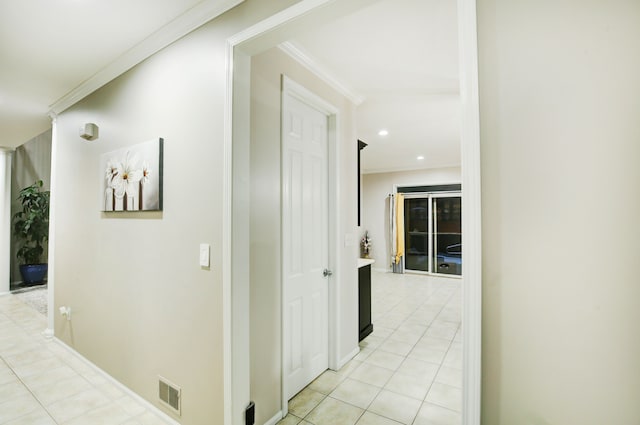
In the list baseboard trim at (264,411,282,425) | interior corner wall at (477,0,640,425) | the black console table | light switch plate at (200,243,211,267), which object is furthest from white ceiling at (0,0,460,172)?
baseboard trim at (264,411,282,425)

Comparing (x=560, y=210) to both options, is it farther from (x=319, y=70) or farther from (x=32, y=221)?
(x=32, y=221)

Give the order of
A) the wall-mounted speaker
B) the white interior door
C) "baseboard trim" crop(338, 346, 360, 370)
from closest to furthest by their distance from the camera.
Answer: the white interior door
the wall-mounted speaker
"baseboard trim" crop(338, 346, 360, 370)

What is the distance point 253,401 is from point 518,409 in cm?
142

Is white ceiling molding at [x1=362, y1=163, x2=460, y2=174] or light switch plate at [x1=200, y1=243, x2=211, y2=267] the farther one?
white ceiling molding at [x1=362, y1=163, x2=460, y2=174]

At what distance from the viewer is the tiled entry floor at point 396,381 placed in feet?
6.52

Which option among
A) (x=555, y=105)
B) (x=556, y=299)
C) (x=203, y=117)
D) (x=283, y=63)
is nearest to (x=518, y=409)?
(x=556, y=299)

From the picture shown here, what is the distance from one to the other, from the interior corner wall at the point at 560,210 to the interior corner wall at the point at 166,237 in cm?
116

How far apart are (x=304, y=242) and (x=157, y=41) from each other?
68.6 inches

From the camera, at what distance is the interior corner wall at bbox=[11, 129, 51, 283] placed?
5605 millimetres

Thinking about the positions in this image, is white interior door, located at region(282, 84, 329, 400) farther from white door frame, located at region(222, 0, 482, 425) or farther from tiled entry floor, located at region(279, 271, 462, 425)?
white door frame, located at region(222, 0, 482, 425)

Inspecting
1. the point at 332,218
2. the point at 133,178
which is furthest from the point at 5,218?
the point at 332,218

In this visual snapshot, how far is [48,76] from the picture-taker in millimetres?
2467

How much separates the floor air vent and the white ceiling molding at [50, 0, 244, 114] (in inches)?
88.3

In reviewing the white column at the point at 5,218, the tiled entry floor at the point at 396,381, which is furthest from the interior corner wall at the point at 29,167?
the tiled entry floor at the point at 396,381
